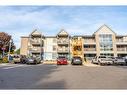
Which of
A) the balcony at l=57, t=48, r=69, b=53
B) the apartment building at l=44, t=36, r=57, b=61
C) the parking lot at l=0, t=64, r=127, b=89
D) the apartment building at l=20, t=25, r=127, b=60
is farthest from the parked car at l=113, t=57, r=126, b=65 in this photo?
the apartment building at l=44, t=36, r=57, b=61

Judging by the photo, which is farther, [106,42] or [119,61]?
[106,42]

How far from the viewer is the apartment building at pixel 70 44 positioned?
2351 inches

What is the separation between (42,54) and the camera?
61.2m

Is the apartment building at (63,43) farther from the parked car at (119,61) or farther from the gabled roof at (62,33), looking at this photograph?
the parked car at (119,61)

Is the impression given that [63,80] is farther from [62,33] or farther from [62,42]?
[62,33]

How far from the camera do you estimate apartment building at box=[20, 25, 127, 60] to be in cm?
5972

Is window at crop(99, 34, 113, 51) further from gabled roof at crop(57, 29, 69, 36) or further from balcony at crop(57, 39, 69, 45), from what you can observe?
gabled roof at crop(57, 29, 69, 36)

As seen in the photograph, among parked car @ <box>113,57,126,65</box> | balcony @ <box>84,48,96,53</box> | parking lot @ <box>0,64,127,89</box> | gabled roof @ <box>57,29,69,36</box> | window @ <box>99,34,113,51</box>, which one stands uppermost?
gabled roof @ <box>57,29,69,36</box>

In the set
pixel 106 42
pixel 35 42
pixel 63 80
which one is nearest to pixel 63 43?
pixel 35 42

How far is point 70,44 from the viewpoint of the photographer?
6022cm
